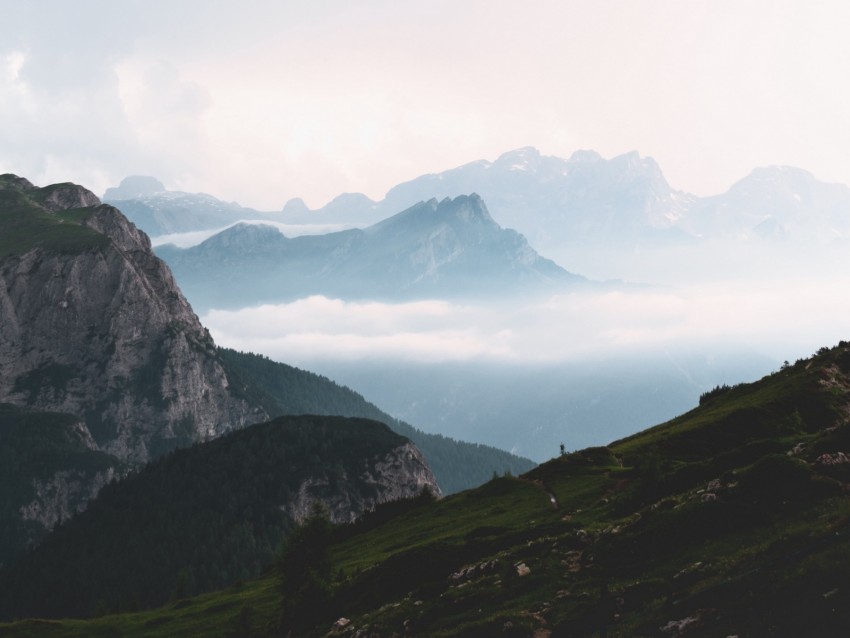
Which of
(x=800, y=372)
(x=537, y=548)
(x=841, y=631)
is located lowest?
(x=841, y=631)

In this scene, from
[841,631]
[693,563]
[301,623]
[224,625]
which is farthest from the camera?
[224,625]

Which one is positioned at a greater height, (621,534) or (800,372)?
(800,372)

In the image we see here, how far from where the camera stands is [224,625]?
4163 inches

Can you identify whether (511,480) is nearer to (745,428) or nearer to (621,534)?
(745,428)

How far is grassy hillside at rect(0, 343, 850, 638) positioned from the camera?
50.0m

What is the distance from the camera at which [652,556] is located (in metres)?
62.8

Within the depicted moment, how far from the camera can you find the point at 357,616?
79.8 meters

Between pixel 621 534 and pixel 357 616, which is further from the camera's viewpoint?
pixel 357 616

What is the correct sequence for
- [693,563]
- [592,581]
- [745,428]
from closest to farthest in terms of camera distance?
[693,563] < [592,581] < [745,428]

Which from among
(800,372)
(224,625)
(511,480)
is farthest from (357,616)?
(800,372)

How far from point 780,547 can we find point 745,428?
66594mm

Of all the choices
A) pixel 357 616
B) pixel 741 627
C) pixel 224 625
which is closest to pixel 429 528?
pixel 224 625

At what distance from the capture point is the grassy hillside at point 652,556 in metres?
50.0

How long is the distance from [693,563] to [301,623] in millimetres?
46267
